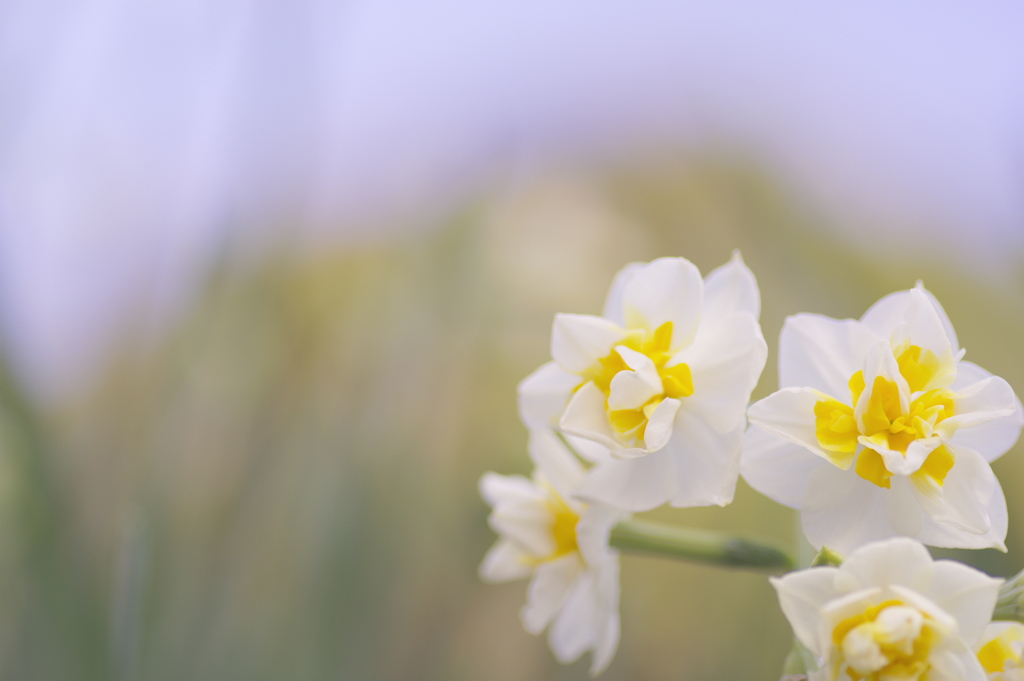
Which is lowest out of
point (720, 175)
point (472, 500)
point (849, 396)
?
point (472, 500)

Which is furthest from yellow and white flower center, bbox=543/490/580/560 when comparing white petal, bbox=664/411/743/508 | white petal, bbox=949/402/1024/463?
white petal, bbox=949/402/1024/463

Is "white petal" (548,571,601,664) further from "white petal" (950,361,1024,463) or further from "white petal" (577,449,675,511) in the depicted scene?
"white petal" (950,361,1024,463)

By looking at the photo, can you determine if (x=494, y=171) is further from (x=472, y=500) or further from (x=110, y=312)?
(x=110, y=312)

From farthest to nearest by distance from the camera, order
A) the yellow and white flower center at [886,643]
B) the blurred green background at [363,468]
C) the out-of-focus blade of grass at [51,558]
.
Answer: the blurred green background at [363,468] < the out-of-focus blade of grass at [51,558] < the yellow and white flower center at [886,643]

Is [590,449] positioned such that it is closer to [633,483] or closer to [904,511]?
[633,483]

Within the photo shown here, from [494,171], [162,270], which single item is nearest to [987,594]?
[162,270]

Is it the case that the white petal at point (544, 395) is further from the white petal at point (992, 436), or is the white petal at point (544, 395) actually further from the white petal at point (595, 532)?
the white petal at point (992, 436)

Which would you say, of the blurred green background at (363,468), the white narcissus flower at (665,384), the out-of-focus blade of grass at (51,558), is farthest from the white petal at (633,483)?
the out-of-focus blade of grass at (51,558)
